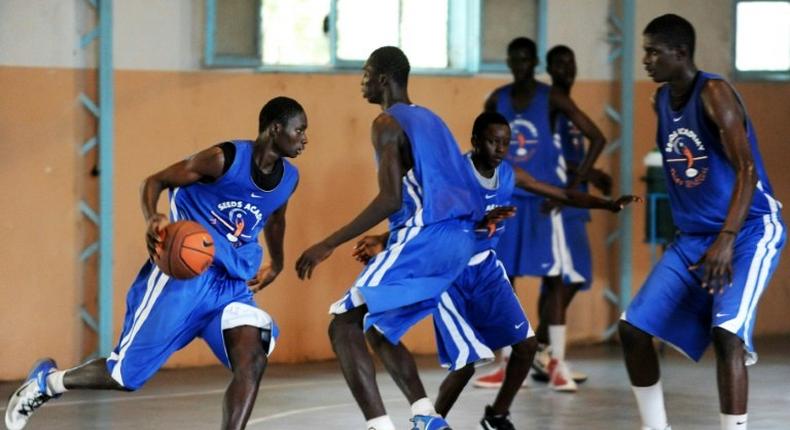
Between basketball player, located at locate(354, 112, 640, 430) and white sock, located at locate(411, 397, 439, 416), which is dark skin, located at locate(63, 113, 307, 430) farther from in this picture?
basketball player, located at locate(354, 112, 640, 430)

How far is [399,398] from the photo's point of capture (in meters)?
9.40

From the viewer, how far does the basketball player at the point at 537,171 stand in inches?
397

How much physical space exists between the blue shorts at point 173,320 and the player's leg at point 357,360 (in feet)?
1.04

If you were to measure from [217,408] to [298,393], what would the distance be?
809mm

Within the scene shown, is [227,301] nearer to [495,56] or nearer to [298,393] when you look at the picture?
[298,393]

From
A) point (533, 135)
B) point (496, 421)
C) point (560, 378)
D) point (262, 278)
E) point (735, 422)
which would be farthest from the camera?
point (533, 135)

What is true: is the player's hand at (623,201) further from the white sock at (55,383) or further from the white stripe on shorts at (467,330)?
the white sock at (55,383)

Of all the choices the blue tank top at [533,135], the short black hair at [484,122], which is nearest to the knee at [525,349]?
the short black hair at [484,122]

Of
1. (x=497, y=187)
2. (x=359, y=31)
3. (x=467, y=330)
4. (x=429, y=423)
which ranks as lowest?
(x=429, y=423)

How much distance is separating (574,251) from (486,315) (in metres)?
2.92

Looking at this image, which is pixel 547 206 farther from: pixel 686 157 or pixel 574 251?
pixel 686 157

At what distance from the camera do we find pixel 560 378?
9.75 meters

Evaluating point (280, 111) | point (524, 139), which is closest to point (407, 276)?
point (280, 111)

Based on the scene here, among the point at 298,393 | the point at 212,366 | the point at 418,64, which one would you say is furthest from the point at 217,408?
the point at 418,64
